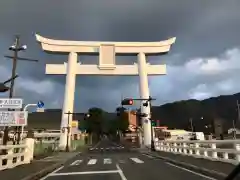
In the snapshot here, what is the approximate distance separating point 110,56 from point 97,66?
2.45m

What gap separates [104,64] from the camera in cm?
4784

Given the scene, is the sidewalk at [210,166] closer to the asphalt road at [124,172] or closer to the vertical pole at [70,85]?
the asphalt road at [124,172]

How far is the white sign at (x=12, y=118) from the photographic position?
1972cm

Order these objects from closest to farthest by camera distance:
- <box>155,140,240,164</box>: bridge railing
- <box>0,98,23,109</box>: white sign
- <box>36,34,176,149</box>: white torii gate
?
<box>155,140,240,164</box>: bridge railing
<box>0,98,23,109</box>: white sign
<box>36,34,176,149</box>: white torii gate

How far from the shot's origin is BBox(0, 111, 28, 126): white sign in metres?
19.7

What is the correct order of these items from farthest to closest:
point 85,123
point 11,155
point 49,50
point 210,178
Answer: point 85,123 → point 49,50 → point 11,155 → point 210,178

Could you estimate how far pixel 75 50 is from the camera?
48.5 m

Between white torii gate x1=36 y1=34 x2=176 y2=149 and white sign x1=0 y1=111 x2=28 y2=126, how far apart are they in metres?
27.1

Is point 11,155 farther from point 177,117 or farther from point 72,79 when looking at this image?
point 177,117

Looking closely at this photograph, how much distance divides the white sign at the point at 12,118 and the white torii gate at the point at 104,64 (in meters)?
27.1

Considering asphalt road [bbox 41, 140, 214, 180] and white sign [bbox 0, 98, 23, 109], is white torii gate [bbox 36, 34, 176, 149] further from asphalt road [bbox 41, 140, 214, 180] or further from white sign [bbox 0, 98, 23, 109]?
asphalt road [bbox 41, 140, 214, 180]

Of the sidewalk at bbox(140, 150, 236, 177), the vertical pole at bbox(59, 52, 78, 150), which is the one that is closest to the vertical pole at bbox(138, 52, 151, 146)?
the vertical pole at bbox(59, 52, 78, 150)

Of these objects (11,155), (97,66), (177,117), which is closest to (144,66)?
(97,66)

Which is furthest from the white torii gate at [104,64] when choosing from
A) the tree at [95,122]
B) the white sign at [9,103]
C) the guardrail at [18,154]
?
the tree at [95,122]
